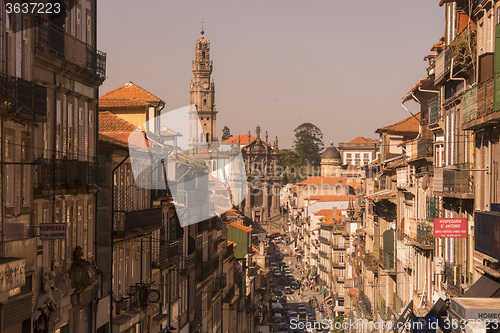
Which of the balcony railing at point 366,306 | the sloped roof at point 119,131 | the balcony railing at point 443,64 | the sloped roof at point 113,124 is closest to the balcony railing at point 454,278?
the balcony railing at point 443,64

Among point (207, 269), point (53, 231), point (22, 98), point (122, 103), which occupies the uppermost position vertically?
point (122, 103)

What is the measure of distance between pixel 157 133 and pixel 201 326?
413 inches

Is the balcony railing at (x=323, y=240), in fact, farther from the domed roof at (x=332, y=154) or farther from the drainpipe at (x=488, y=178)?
the drainpipe at (x=488, y=178)

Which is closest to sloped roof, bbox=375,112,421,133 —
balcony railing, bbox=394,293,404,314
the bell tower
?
balcony railing, bbox=394,293,404,314

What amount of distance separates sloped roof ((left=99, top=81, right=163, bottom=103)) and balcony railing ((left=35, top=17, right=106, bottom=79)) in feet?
28.4

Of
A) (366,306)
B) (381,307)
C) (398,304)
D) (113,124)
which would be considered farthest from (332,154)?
(113,124)

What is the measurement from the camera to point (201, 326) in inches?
1496

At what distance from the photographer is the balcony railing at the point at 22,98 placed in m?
15.0

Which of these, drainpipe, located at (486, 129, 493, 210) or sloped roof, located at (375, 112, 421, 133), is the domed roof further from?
drainpipe, located at (486, 129, 493, 210)

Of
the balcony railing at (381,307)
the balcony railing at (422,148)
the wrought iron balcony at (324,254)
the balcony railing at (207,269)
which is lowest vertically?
the wrought iron balcony at (324,254)

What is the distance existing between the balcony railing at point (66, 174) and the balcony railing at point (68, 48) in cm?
251

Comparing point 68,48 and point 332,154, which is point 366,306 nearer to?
point 68,48

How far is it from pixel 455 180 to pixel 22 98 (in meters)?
13.1

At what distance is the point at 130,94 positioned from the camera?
31.2 metres
